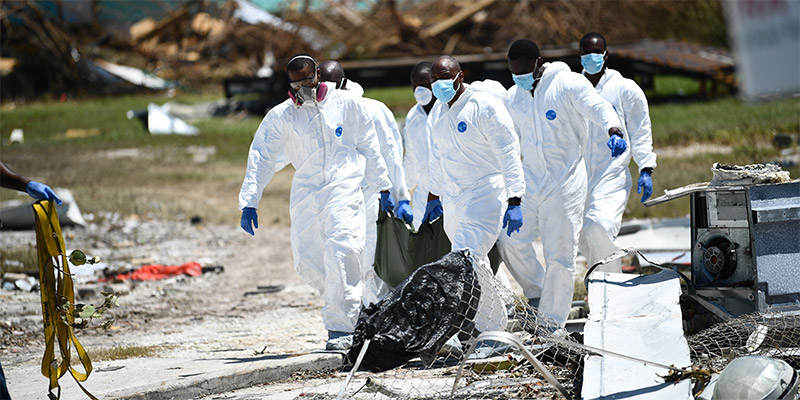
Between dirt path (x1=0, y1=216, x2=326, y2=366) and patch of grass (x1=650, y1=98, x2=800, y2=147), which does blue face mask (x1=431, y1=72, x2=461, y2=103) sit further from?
patch of grass (x1=650, y1=98, x2=800, y2=147)

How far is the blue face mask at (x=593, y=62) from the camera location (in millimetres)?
7035

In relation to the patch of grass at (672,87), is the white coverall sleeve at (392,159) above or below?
below

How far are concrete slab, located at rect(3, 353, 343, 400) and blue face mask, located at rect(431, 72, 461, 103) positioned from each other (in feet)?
5.63

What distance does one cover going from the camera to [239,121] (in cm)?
2338

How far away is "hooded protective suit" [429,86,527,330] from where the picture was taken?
6.06 metres

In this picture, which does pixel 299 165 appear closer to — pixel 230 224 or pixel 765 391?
pixel 765 391

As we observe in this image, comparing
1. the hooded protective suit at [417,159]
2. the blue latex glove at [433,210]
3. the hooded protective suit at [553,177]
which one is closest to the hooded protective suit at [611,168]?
the hooded protective suit at [553,177]

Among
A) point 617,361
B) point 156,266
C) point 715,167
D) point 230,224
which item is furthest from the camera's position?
point 230,224

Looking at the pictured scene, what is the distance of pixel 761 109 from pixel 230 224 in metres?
11.1

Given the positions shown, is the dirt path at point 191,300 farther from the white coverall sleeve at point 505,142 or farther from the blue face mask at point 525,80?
the blue face mask at point 525,80

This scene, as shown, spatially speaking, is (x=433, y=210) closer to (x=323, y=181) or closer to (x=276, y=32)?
(x=323, y=181)

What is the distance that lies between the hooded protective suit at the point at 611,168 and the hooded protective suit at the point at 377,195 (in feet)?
4.04

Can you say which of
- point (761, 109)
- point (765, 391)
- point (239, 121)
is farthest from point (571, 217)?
point (239, 121)

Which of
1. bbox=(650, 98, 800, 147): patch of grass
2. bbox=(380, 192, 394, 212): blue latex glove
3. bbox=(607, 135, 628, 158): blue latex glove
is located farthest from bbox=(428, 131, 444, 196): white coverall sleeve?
bbox=(650, 98, 800, 147): patch of grass
